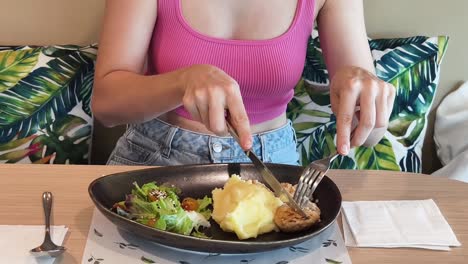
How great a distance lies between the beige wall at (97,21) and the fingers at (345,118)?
2.76 ft

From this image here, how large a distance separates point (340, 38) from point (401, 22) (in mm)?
526

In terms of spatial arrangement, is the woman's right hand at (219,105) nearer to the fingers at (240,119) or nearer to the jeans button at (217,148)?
the fingers at (240,119)

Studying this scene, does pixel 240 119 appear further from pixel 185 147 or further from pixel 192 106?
pixel 185 147

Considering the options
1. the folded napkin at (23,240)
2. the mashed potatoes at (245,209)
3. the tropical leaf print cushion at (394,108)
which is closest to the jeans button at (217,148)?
the mashed potatoes at (245,209)

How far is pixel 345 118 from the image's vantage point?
0.87 meters

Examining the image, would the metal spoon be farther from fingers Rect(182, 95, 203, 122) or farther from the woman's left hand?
the woman's left hand

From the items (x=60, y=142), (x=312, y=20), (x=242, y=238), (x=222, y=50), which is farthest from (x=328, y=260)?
(x=60, y=142)

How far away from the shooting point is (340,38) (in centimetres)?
121

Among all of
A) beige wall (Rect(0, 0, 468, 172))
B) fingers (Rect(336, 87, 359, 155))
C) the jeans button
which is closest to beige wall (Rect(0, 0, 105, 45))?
beige wall (Rect(0, 0, 468, 172))

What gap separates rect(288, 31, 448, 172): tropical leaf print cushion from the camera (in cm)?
156

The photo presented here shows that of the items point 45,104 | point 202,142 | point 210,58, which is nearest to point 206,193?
point 202,142

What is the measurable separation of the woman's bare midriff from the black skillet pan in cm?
19

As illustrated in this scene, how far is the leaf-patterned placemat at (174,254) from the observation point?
2.45 feet

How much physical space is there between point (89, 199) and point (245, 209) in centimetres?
27
